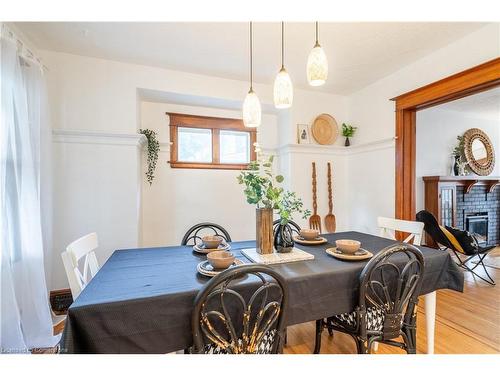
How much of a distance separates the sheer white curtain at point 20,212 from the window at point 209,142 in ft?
4.82

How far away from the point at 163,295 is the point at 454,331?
7.78ft

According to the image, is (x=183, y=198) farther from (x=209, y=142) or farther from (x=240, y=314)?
(x=240, y=314)

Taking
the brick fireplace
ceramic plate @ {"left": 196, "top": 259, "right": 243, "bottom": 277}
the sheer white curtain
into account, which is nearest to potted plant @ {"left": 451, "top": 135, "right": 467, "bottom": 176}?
the brick fireplace

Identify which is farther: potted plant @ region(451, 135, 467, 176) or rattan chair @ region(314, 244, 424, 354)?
potted plant @ region(451, 135, 467, 176)

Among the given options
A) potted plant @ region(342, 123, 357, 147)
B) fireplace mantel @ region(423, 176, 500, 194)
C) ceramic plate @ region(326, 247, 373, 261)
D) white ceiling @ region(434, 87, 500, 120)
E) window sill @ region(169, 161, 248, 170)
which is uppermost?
white ceiling @ region(434, 87, 500, 120)

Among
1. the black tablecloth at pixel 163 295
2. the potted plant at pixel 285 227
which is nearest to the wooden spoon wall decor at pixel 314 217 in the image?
the black tablecloth at pixel 163 295

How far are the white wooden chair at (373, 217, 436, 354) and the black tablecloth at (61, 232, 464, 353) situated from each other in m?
0.15

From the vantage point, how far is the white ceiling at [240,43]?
2.00 m

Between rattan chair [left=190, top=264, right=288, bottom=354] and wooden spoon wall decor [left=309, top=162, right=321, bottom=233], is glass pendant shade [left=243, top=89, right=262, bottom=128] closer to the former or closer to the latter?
rattan chair [left=190, top=264, right=288, bottom=354]

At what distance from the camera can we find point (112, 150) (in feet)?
8.45

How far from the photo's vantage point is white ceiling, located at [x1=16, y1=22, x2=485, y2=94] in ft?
6.56

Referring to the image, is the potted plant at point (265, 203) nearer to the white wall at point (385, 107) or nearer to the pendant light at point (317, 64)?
the pendant light at point (317, 64)
